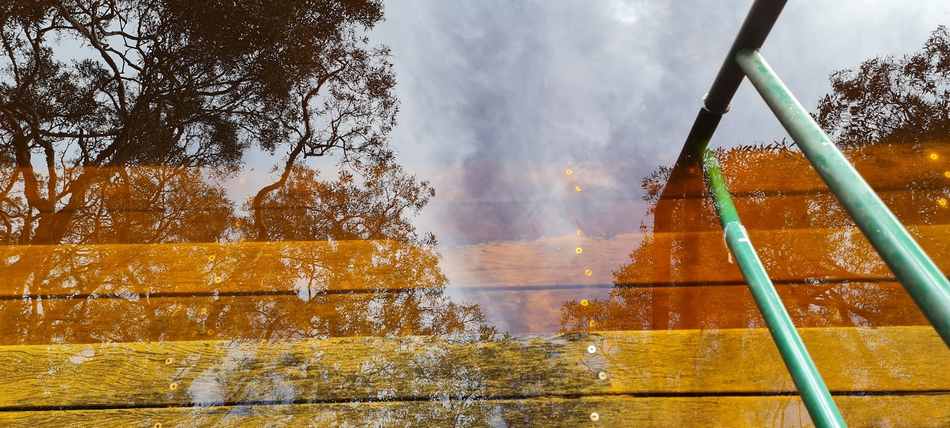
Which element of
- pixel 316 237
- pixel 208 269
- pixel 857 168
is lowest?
pixel 208 269

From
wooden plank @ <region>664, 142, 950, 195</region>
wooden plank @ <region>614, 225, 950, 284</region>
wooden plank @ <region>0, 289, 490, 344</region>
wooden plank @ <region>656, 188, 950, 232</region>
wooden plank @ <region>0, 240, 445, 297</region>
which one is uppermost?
wooden plank @ <region>664, 142, 950, 195</region>

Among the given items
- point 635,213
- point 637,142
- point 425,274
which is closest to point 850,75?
point 637,142

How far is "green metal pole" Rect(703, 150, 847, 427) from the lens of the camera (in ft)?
1.96

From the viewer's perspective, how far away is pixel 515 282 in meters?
1.21

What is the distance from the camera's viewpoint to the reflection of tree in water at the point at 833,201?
3.67ft

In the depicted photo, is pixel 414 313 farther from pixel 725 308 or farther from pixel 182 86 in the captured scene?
pixel 182 86

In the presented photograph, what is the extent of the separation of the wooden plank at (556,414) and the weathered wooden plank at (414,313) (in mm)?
180

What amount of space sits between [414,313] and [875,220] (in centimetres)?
88

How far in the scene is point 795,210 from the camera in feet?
4.18

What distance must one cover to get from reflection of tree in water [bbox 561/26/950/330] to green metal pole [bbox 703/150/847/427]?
299mm

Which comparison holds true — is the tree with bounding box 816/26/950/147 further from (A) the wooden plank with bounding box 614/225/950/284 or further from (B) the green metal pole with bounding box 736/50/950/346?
(B) the green metal pole with bounding box 736/50/950/346

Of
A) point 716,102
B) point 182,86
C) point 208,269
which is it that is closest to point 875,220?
point 716,102

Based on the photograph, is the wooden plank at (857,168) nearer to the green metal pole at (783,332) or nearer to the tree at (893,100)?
A: the tree at (893,100)

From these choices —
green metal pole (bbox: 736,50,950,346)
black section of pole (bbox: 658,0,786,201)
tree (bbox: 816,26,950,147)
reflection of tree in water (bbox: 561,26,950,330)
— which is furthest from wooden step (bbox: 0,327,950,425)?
tree (bbox: 816,26,950,147)
